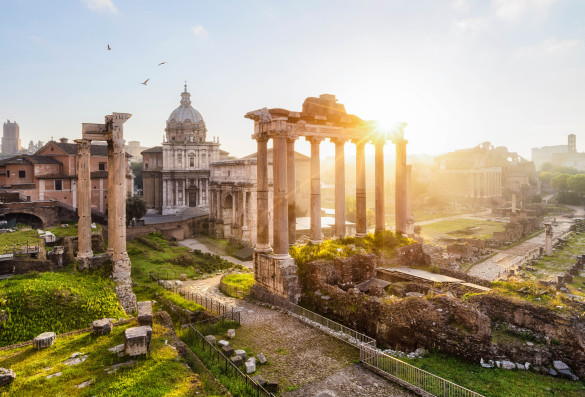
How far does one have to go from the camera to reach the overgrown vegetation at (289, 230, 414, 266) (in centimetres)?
1759

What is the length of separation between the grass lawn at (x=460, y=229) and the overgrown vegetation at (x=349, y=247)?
29088 millimetres

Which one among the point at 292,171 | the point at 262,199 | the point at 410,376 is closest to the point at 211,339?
the point at 410,376

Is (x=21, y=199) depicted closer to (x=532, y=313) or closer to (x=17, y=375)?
(x=17, y=375)

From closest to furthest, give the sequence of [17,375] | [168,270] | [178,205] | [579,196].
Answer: [17,375]
[168,270]
[178,205]
[579,196]

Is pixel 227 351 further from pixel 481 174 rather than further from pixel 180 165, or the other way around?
pixel 481 174

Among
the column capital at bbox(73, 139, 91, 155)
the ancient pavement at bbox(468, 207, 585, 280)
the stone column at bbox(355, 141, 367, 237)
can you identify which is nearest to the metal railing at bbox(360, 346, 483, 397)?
the stone column at bbox(355, 141, 367, 237)

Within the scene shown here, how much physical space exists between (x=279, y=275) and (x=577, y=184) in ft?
357

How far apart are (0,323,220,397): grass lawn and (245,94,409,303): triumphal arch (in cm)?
726

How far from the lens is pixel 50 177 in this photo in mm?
39250

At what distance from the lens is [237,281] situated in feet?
69.9

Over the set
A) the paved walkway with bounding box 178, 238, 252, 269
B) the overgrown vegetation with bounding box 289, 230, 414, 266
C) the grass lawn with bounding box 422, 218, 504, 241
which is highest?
the overgrown vegetation with bounding box 289, 230, 414, 266

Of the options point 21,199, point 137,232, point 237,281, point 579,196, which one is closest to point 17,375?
point 237,281

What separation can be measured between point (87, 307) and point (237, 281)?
904 cm

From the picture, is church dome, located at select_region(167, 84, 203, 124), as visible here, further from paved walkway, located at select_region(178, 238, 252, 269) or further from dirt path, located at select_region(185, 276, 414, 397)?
dirt path, located at select_region(185, 276, 414, 397)
